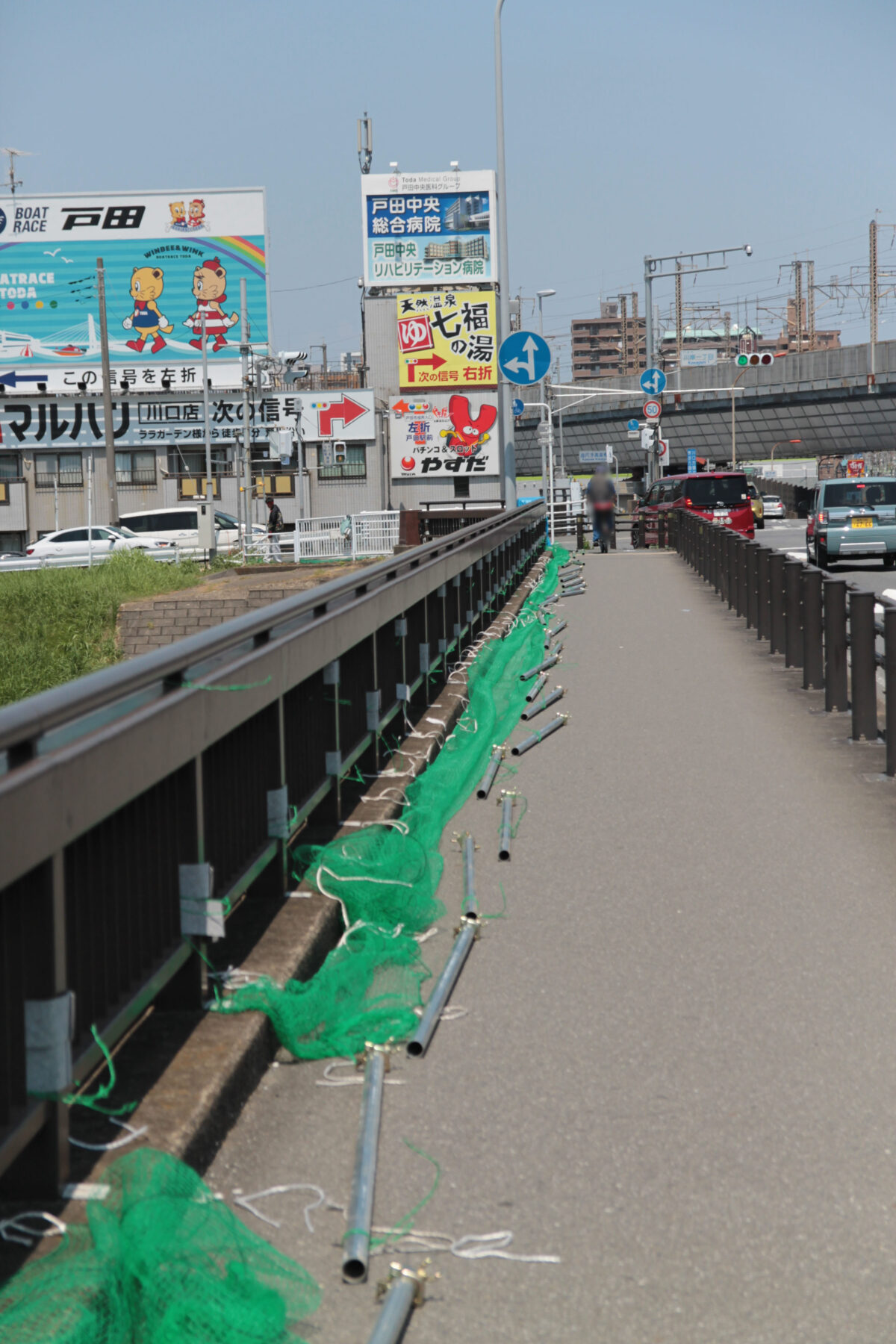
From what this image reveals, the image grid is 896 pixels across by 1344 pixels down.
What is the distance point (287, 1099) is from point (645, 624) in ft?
51.9

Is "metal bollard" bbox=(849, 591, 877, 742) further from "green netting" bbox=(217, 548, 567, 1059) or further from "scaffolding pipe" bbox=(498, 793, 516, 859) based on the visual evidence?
"scaffolding pipe" bbox=(498, 793, 516, 859)

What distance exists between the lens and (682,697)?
43.0ft

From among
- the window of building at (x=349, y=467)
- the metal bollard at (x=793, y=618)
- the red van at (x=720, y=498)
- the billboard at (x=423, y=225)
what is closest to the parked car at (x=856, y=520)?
the red van at (x=720, y=498)

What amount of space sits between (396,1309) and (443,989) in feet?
7.12

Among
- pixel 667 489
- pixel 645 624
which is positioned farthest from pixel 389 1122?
pixel 667 489

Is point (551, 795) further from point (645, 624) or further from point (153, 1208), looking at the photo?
point (645, 624)

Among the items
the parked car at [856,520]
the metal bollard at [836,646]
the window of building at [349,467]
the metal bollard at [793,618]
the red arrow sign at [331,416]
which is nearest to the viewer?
the metal bollard at [836,646]

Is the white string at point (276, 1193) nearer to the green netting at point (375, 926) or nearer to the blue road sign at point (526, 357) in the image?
the green netting at point (375, 926)

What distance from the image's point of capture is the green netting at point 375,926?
4793 mm

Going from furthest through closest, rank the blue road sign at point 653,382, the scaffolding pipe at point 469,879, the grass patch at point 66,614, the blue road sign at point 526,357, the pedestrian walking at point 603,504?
the blue road sign at point 653,382 < the pedestrian walking at point 603,504 < the blue road sign at point 526,357 < the grass patch at point 66,614 < the scaffolding pipe at point 469,879

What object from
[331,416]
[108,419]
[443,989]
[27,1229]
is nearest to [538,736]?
[443,989]

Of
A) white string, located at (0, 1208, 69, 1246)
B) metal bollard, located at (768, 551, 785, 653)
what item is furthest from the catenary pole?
white string, located at (0, 1208, 69, 1246)

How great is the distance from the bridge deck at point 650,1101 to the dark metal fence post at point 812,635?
4722 mm

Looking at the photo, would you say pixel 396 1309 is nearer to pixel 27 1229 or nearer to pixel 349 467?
pixel 27 1229
